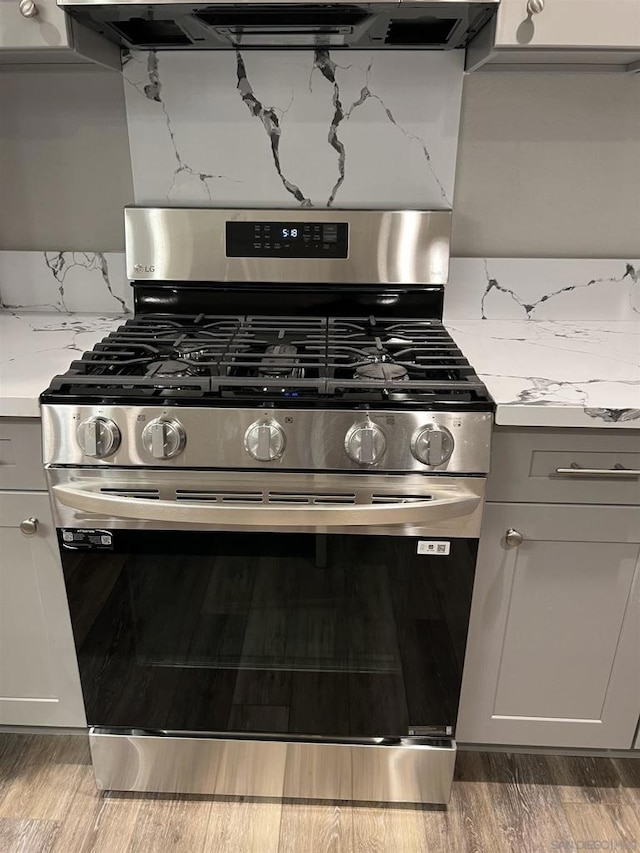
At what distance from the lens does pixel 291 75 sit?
1.67 metres

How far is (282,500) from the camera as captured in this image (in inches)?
50.0

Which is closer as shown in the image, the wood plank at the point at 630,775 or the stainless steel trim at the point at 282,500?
the stainless steel trim at the point at 282,500

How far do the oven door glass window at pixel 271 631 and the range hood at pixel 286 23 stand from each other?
102 cm

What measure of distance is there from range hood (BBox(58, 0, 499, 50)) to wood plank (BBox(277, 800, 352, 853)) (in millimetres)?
1689

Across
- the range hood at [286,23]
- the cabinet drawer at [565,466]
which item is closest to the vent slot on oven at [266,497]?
the cabinet drawer at [565,466]

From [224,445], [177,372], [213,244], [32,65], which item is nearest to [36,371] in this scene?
[177,372]

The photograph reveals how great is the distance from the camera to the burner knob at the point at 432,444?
121cm

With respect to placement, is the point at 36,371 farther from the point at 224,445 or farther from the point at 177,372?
the point at 224,445

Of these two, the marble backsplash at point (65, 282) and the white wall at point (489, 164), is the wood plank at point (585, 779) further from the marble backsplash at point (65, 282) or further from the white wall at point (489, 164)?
the marble backsplash at point (65, 282)

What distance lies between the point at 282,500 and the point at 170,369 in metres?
0.35

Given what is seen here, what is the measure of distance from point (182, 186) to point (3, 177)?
0.47m

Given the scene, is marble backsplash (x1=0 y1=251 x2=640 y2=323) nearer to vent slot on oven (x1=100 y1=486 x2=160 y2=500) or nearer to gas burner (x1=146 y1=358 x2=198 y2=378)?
gas burner (x1=146 y1=358 x2=198 y2=378)

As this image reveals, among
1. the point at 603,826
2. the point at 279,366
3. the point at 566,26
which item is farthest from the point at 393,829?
the point at 566,26

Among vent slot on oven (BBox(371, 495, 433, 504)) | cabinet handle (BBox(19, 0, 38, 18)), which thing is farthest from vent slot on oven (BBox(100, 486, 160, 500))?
cabinet handle (BBox(19, 0, 38, 18))
